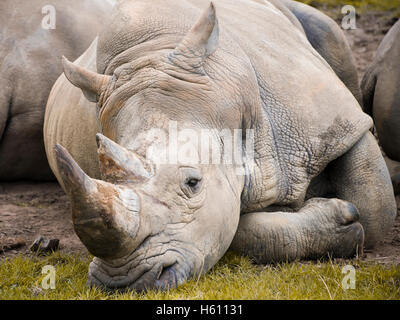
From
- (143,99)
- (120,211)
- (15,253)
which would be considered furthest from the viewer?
(15,253)

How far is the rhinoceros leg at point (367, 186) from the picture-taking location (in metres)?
A: 5.36

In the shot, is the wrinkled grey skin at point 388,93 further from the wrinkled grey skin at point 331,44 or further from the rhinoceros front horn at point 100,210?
the rhinoceros front horn at point 100,210

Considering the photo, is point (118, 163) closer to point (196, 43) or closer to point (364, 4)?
point (196, 43)

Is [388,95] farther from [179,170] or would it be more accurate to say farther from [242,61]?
[179,170]

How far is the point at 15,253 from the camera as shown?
5.53 m

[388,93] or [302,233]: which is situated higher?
[388,93]

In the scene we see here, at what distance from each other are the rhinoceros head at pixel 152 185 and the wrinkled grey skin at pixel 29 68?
216 cm

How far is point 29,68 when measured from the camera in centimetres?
697

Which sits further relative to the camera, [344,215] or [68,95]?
[68,95]

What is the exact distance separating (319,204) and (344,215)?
19 cm

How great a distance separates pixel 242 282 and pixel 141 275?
0.69 m

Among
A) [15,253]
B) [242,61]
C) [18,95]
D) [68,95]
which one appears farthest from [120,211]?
[18,95]

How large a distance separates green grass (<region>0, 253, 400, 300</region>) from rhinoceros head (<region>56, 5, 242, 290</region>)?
0.12m

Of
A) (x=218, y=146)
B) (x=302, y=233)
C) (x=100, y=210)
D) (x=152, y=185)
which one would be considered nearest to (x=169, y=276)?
(x=152, y=185)
